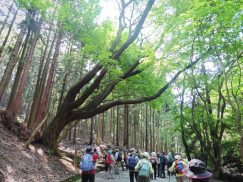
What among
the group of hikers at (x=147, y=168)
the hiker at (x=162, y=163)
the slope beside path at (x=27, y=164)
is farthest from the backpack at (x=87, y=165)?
the hiker at (x=162, y=163)

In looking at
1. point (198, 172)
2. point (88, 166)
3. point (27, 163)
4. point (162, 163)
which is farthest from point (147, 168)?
point (162, 163)

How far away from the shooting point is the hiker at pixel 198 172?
2.65 m

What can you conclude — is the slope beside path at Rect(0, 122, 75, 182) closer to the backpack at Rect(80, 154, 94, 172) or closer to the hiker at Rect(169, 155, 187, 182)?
the backpack at Rect(80, 154, 94, 172)

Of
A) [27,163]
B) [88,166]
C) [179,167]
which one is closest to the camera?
[88,166]

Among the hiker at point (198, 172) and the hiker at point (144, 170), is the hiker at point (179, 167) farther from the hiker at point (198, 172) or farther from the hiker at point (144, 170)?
the hiker at point (198, 172)

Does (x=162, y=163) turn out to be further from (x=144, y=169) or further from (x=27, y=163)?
(x=144, y=169)

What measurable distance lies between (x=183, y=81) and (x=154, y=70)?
3.32 m

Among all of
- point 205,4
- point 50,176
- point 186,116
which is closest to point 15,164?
point 50,176

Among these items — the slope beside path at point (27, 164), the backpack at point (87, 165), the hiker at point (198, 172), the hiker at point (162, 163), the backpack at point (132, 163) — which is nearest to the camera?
the hiker at point (198, 172)

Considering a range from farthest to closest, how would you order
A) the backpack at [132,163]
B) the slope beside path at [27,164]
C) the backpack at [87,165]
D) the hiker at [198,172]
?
the backpack at [132,163]
the slope beside path at [27,164]
the backpack at [87,165]
the hiker at [198,172]

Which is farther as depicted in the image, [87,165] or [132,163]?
[132,163]

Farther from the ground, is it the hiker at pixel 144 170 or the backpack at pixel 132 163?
the backpack at pixel 132 163

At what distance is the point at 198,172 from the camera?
271 cm

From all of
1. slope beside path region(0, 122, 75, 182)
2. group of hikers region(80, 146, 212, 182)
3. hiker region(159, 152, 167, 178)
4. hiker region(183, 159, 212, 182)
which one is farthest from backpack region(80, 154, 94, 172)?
hiker region(159, 152, 167, 178)
